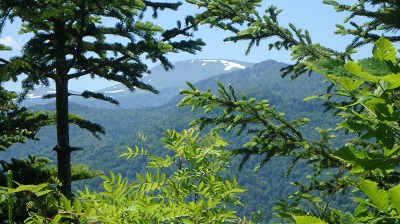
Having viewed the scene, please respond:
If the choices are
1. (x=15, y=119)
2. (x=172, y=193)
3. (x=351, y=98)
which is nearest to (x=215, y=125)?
(x=172, y=193)

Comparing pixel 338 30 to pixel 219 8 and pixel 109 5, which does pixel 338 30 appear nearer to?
pixel 219 8

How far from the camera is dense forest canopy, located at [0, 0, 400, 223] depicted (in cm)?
116

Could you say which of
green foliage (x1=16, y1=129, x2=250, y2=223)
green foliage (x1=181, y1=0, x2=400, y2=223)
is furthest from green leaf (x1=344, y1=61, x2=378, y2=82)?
green foliage (x1=16, y1=129, x2=250, y2=223)

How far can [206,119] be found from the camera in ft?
16.5

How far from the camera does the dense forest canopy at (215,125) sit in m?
1.16

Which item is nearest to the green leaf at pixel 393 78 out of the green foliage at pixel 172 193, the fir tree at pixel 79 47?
the green foliage at pixel 172 193

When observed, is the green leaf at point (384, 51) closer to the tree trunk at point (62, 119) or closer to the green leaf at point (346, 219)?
the green leaf at point (346, 219)

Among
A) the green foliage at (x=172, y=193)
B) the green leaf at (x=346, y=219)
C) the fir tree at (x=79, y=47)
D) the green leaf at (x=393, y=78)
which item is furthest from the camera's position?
the fir tree at (x=79, y=47)

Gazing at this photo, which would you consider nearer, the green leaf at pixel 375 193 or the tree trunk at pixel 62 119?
the green leaf at pixel 375 193

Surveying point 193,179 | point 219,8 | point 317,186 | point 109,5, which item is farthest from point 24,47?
point 193,179

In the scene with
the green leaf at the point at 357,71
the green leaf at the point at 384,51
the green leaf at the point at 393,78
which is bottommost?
the green leaf at the point at 393,78

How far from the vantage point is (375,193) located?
102 cm

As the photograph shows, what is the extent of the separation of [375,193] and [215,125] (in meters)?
4.26

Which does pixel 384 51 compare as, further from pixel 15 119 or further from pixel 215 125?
pixel 15 119
